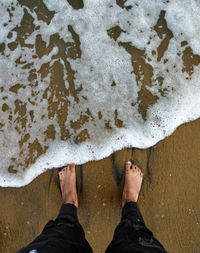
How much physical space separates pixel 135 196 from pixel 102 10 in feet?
5.20

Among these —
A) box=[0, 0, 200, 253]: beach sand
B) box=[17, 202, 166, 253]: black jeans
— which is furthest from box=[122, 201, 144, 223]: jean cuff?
box=[0, 0, 200, 253]: beach sand

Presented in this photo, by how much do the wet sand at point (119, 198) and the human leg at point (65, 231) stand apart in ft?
0.30

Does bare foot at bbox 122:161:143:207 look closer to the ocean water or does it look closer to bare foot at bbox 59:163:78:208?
the ocean water

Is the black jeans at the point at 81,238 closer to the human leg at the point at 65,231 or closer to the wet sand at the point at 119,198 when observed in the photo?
the human leg at the point at 65,231

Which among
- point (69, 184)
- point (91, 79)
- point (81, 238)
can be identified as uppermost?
point (91, 79)

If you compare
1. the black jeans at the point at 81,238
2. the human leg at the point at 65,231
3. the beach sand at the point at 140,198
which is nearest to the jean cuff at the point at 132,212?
the black jeans at the point at 81,238

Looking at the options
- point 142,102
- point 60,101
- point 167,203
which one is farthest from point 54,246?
point 142,102

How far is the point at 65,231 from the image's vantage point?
4.73 feet

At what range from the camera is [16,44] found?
1.94m

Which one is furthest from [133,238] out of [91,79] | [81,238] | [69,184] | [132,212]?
[91,79]

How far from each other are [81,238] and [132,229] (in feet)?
1.11

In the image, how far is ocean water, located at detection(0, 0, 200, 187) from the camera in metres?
1.83

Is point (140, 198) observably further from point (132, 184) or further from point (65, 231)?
point (65, 231)

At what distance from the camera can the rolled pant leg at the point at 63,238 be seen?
1.25 m
